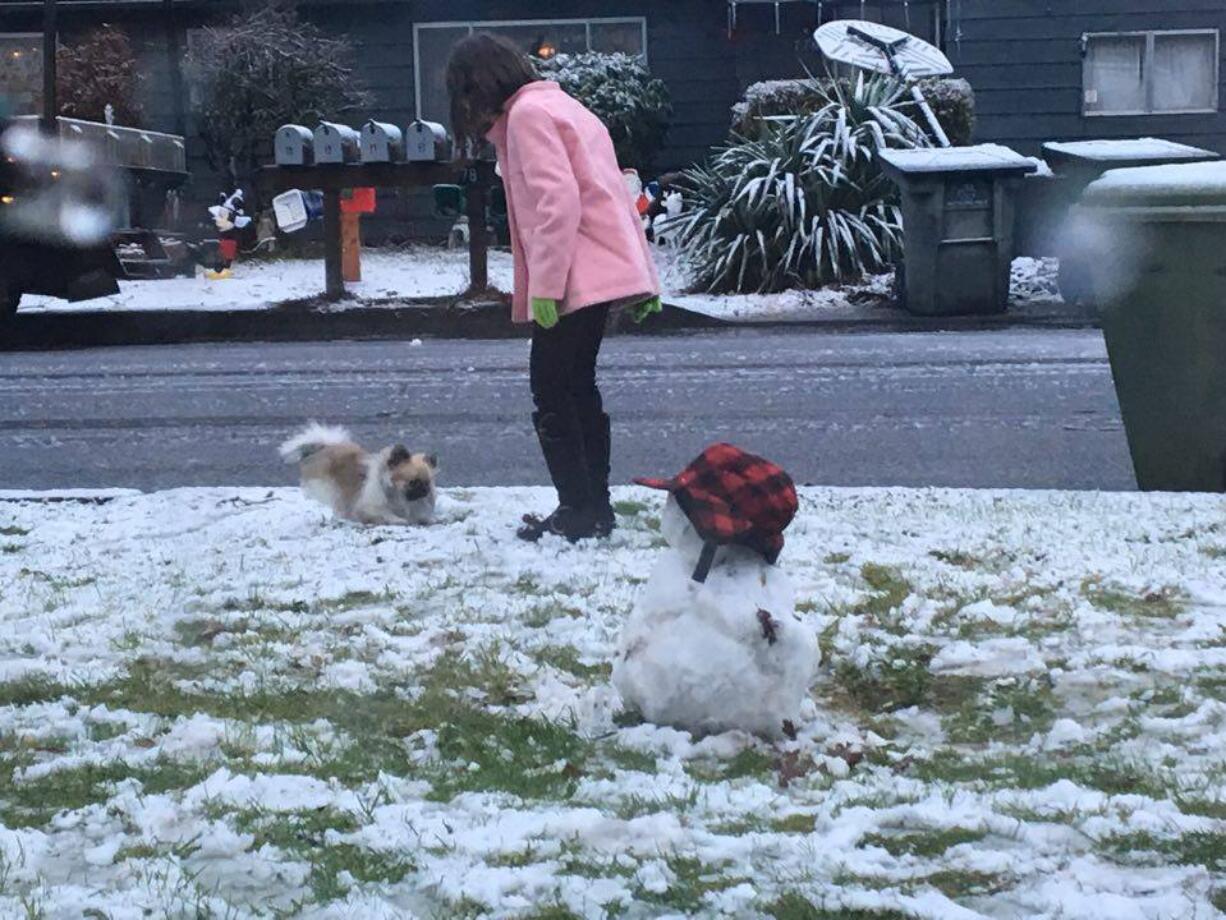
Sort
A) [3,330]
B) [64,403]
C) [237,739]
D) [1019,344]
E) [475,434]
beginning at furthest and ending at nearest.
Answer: [3,330] → [1019,344] → [64,403] → [475,434] → [237,739]

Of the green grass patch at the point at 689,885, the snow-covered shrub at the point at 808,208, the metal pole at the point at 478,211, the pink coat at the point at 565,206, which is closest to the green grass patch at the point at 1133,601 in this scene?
the pink coat at the point at 565,206

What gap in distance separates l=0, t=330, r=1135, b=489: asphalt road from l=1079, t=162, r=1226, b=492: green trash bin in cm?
63

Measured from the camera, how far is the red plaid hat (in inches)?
136

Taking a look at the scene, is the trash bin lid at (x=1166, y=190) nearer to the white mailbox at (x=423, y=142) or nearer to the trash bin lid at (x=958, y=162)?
the trash bin lid at (x=958, y=162)

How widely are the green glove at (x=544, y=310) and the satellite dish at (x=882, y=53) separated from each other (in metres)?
11.4

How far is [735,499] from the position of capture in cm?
352

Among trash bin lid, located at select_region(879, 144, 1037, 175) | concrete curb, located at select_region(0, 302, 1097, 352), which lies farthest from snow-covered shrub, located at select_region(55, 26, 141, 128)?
trash bin lid, located at select_region(879, 144, 1037, 175)

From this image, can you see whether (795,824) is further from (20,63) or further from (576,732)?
(20,63)

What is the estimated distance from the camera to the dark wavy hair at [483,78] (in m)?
5.12

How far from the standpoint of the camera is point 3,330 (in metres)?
13.9

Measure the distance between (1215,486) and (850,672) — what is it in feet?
8.55

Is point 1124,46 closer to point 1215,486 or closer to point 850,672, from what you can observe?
point 1215,486

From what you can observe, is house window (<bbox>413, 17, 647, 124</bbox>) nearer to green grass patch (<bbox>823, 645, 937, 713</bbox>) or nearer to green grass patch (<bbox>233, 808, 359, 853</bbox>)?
green grass patch (<bbox>823, 645, 937, 713</bbox>)

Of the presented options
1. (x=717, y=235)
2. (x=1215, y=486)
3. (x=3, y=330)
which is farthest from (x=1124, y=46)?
(x=1215, y=486)
